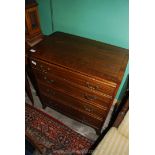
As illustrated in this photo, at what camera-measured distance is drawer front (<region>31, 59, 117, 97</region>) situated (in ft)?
4.50

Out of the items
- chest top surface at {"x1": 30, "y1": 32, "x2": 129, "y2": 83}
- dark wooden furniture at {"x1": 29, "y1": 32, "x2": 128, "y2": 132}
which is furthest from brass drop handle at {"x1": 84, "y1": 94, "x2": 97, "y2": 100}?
chest top surface at {"x1": 30, "y1": 32, "x2": 129, "y2": 83}

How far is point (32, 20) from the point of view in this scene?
1.92 meters

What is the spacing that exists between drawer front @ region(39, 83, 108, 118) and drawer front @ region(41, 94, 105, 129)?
0.24 feet

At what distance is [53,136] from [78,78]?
1.05 meters

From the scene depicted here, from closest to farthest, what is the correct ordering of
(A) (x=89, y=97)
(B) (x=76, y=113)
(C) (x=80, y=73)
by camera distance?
(C) (x=80, y=73) → (A) (x=89, y=97) → (B) (x=76, y=113)

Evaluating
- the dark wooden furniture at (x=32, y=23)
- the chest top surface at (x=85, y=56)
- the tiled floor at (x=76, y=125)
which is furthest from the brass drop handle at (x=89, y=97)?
the dark wooden furniture at (x=32, y=23)

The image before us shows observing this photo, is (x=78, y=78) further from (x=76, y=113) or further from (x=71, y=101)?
(x=76, y=113)

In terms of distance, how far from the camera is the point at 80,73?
1.42 meters

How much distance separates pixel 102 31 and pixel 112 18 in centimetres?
20

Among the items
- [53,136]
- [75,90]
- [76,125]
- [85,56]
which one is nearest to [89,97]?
[75,90]

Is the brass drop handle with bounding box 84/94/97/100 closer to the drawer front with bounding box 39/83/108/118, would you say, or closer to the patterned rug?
the drawer front with bounding box 39/83/108/118

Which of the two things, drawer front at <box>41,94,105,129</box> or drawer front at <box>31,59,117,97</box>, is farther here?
drawer front at <box>41,94,105,129</box>
